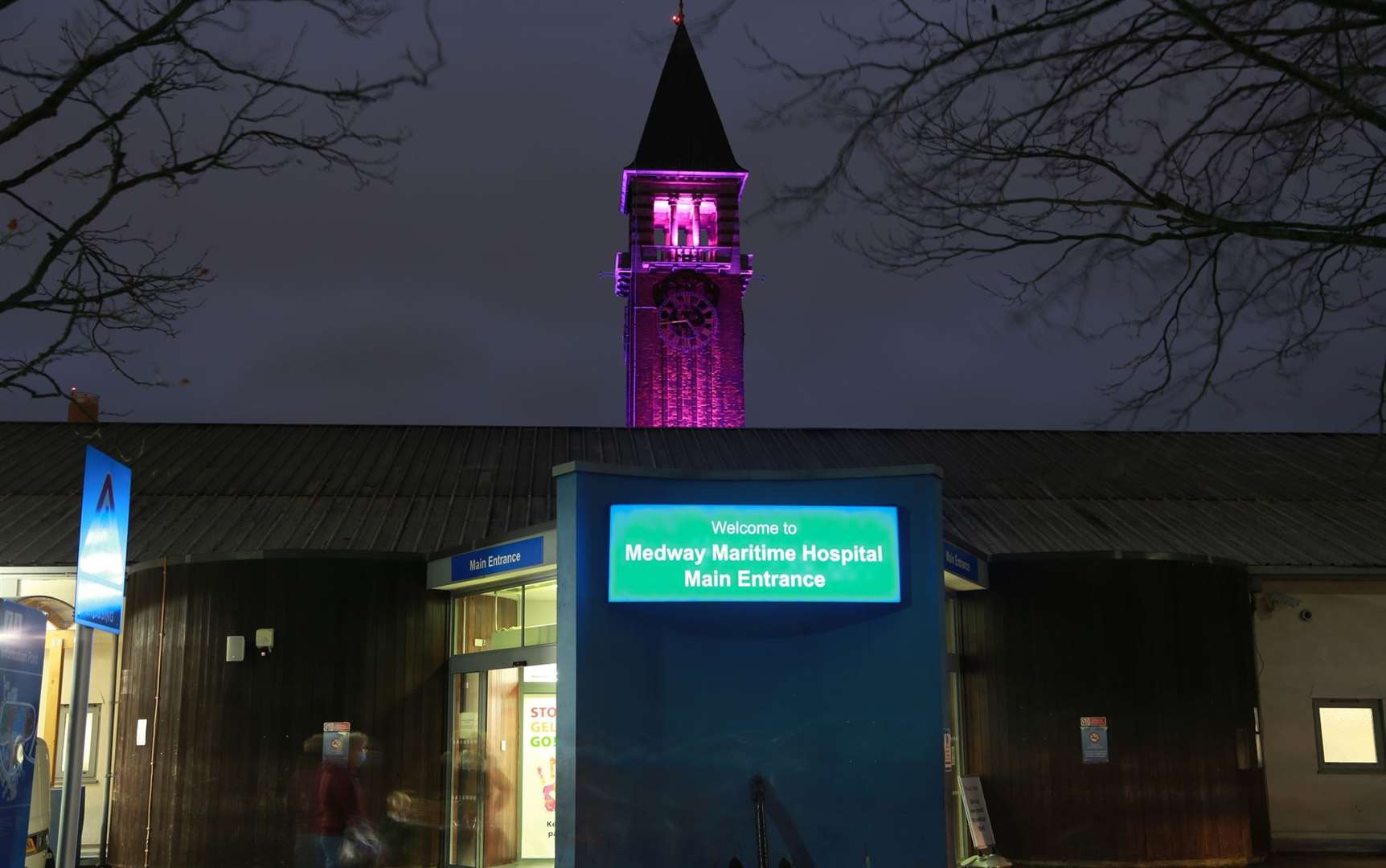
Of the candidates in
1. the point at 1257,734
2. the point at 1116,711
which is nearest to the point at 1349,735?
the point at 1257,734

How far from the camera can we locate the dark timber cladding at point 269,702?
48.5 ft

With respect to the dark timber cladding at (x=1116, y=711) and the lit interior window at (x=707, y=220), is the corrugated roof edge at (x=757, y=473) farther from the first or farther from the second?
the lit interior window at (x=707, y=220)

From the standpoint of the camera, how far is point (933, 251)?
7.18 metres

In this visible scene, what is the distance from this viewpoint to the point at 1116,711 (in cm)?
1562

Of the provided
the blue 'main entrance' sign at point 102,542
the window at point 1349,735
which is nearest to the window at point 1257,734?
the window at point 1349,735

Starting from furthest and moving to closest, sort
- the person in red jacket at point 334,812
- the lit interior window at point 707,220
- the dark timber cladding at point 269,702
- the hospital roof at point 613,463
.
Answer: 1. the lit interior window at point 707,220
2. the hospital roof at point 613,463
3. the dark timber cladding at point 269,702
4. the person in red jacket at point 334,812

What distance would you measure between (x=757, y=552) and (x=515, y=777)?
4308 mm

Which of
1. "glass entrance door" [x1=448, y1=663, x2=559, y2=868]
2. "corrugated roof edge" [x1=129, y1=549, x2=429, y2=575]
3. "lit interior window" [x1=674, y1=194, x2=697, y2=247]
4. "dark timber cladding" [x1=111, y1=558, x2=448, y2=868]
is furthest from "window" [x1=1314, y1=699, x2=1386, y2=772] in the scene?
"lit interior window" [x1=674, y1=194, x2=697, y2=247]

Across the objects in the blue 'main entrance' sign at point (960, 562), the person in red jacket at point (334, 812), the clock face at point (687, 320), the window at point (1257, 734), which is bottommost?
the person in red jacket at point (334, 812)

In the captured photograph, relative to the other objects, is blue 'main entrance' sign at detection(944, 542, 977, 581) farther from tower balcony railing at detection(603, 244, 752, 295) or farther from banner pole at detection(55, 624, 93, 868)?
tower balcony railing at detection(603, 244, 752, 295)

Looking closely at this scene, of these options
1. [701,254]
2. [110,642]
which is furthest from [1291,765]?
[701,254]

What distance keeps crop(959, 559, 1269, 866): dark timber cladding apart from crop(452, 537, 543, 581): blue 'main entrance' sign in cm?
621

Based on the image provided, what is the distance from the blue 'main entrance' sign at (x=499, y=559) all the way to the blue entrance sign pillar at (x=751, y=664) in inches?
Answer: 37.9

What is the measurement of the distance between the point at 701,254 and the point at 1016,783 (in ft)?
135
